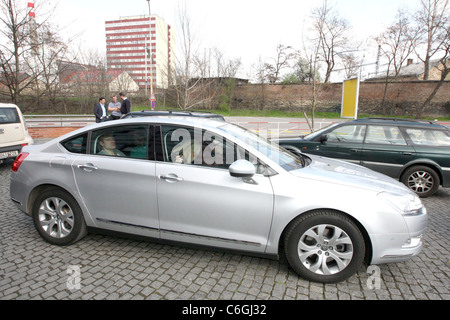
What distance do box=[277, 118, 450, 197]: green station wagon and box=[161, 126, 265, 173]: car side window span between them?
10.3ft

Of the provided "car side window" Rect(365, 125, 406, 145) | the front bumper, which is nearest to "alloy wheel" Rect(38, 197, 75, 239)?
the front bumper

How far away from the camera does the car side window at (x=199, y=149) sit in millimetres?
2934

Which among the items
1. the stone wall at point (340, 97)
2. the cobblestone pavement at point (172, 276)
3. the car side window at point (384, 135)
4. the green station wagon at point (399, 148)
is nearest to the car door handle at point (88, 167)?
the cobblestone pavement at point (172, 276)

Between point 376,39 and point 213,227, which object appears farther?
point 376,39

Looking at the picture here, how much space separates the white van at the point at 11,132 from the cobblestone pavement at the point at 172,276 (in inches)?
174

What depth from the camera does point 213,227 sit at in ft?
9.39

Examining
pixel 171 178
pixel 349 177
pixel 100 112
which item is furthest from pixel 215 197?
pixel 100 112

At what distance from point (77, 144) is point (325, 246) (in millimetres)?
3056

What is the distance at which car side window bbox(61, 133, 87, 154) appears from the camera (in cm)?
338

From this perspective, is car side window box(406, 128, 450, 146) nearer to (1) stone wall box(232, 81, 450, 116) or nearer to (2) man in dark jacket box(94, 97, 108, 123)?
(2) man in dark jacket box(94, 97, 108, 123)
